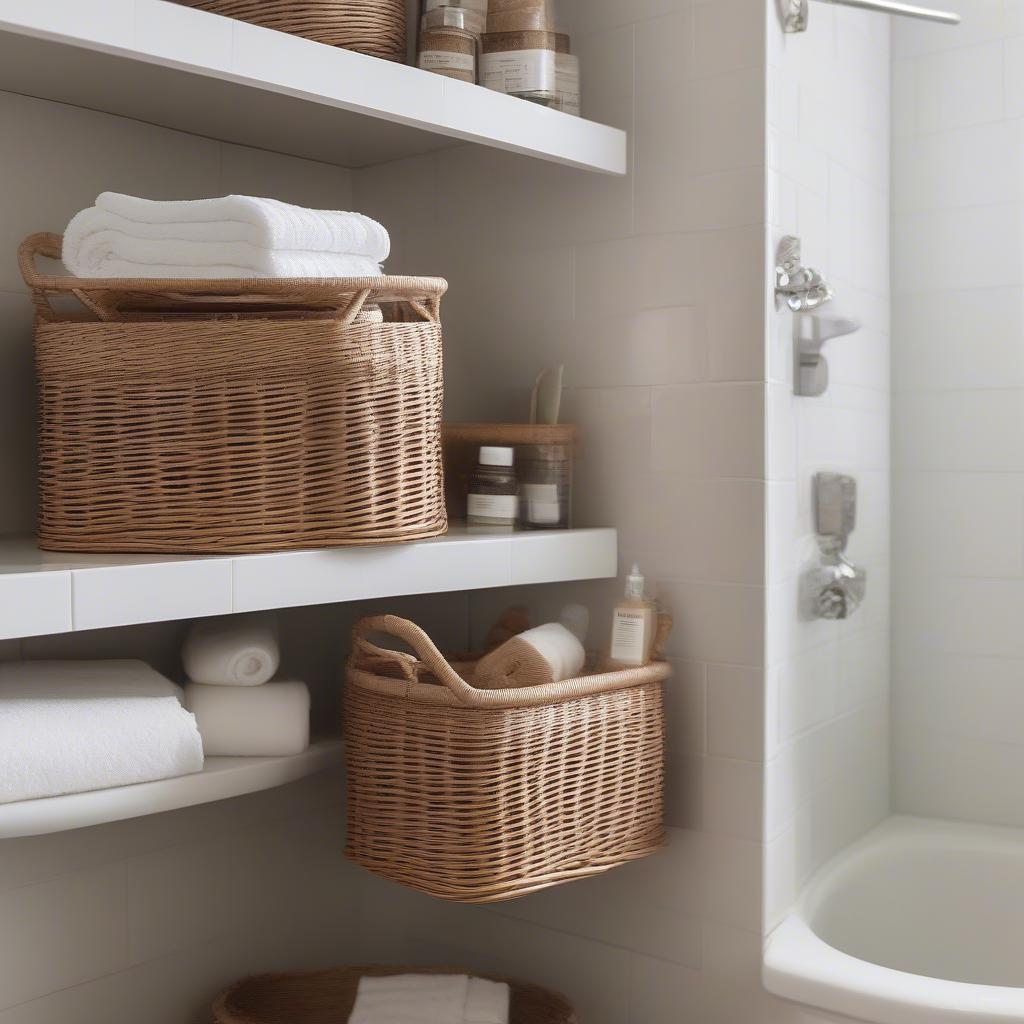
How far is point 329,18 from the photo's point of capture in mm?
1282

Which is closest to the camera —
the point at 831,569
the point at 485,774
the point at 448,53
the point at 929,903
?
the point at 485,774

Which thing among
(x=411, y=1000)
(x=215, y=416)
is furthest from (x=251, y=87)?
(x=411, y=1000)

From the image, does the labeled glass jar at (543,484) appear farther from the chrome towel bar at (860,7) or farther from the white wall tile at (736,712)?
the chrome towel bar at (860,7)

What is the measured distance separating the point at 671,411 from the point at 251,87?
24.7 inches

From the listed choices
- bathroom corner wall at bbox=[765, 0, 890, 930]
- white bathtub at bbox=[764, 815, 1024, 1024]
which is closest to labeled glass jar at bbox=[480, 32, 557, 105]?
bathroom corner wall at bbox=[765, 0, 890, 930]

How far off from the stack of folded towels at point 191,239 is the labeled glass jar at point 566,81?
0.46 m

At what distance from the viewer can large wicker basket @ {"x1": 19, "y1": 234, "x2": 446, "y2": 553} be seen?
3.80ft

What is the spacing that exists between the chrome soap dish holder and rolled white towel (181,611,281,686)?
736 millimetres

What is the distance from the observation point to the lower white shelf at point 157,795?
1.11m

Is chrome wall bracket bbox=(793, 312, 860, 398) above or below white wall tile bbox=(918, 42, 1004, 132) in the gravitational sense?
below

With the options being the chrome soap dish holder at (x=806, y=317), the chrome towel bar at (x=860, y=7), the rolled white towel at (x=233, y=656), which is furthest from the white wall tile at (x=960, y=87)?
the rolled white towel at (x=233, y=656)

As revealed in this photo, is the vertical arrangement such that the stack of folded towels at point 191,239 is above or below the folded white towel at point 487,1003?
above

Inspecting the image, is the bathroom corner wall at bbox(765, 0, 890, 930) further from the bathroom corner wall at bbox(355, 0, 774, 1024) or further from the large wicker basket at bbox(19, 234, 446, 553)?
the large wicker basket at bbox(19, 234, 446, 553)

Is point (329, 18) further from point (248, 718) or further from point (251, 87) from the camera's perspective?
point (248, 718)
